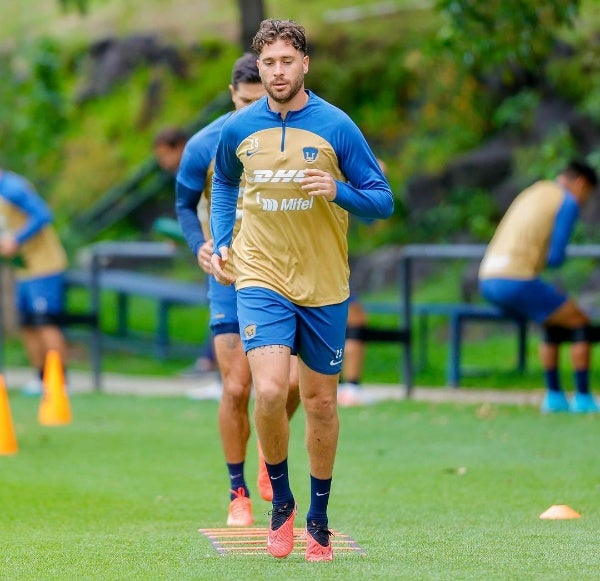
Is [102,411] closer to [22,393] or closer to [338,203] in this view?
[22,393]

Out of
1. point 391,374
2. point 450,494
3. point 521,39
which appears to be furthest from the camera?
point 391,374

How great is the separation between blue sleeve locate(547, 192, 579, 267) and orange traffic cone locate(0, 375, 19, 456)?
15.0ft

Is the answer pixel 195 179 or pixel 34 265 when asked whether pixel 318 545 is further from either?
pixel 34 265

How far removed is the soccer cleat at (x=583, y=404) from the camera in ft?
39.4

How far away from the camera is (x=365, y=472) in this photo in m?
9.01

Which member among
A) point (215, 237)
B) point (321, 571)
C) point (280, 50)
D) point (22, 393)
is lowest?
point (22, 393)

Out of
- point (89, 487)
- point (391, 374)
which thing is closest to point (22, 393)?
point (391, 374)

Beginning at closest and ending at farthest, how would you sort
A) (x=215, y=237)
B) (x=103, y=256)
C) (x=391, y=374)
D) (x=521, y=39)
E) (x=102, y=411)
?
1. (x=215, y=237)
2. (x=521, y=39)
3. (x=102, y=411)
4. (x=391, y=374)
5. (x=103, y=256)

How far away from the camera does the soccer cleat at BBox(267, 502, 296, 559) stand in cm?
601

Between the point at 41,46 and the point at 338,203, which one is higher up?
the point at 41,46

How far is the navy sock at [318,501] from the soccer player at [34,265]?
25.7ft

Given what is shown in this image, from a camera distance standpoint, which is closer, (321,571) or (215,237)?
(321,571)

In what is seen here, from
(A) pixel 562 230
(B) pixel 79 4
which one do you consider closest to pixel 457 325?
(A) pixel 562 230

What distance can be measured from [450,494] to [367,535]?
1489mm
